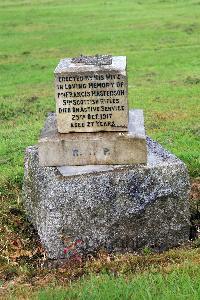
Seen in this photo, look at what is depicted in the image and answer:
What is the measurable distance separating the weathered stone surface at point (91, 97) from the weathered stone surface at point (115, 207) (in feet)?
2.36

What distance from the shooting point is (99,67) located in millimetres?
9094

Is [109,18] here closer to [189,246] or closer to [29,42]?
[29,42]

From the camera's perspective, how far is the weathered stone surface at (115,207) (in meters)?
8.88

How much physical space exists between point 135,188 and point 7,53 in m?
25.2

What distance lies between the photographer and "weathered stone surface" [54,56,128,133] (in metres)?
9.08

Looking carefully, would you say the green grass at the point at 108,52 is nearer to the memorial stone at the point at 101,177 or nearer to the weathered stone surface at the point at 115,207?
the memorial stone at the point at 101,177

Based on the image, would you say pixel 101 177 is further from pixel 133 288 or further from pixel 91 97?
pixel 133 288

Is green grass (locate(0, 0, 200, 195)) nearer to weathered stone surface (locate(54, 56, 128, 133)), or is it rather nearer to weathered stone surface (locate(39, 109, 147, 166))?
weathered stone surface (locate(39, 109, 147, 166))

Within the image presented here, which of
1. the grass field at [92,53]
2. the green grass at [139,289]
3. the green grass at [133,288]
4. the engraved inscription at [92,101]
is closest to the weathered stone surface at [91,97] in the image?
the engraved inscription at [92,101]

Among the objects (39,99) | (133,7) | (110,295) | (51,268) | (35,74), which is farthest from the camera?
(133,7)

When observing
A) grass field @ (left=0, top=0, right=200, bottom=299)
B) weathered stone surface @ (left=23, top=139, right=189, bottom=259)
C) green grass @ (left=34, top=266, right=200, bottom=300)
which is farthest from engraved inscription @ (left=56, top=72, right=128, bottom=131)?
green grass @ (left=34, top=266, right=200, bottom=300)

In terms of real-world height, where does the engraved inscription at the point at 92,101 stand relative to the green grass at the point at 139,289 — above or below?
above

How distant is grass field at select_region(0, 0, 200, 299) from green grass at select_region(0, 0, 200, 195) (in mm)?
37

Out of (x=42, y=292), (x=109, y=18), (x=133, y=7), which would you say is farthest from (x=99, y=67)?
(x=133, y=7)
